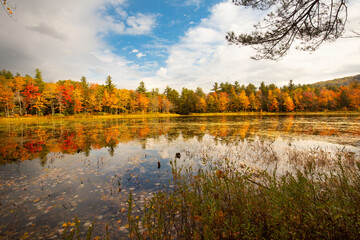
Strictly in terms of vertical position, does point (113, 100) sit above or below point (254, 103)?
above

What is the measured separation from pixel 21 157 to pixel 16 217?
7377mm

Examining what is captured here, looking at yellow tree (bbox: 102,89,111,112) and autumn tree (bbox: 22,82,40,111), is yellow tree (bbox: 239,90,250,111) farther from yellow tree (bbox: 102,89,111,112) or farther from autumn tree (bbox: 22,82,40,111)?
autumn tree (bbox: 22,82,40,111)

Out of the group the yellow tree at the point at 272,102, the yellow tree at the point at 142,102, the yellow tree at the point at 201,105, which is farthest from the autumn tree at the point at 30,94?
the yellow tree at the point at 272,102

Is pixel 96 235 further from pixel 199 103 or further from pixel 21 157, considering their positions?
pixel 199 103

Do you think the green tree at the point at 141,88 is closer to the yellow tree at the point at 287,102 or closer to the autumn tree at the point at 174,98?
the autumn tree at the point at 174,98

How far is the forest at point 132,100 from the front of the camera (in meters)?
47.8

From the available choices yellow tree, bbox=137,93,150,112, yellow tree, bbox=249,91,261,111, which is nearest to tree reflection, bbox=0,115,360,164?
yellow tree, bbox=137,93,150,112

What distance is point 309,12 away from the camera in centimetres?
586

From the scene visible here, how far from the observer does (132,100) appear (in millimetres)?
→ 68250

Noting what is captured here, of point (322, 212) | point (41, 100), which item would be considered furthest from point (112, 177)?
point (41, 100)

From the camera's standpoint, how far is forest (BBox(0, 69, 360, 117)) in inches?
1884

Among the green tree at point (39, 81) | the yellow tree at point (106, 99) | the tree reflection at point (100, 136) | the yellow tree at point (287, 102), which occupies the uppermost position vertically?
the green tree at point (39, 81)

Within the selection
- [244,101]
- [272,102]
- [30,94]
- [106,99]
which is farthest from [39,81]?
[272,102]

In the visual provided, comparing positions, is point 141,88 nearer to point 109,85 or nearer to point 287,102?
point 109,85
